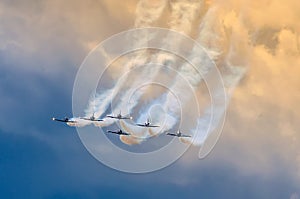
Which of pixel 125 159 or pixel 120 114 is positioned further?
pixel 125 159

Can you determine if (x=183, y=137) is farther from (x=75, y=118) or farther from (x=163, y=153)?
(x=75, y=118)

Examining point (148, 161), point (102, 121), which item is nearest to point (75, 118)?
point (102, 121)

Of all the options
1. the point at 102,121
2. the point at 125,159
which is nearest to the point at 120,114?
the point at 102,121

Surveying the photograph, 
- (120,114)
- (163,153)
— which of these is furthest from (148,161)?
(120,114)

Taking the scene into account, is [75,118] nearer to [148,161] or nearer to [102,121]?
[102,121]

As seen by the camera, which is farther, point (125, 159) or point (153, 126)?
point (125, 159)
